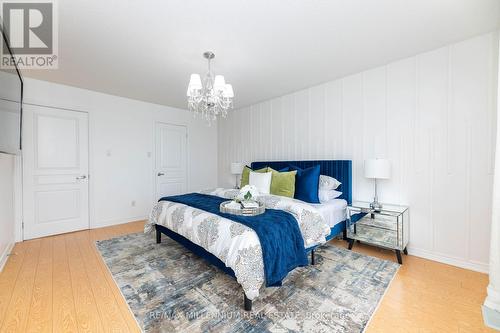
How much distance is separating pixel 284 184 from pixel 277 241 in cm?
134

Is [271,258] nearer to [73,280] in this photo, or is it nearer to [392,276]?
[392,276]

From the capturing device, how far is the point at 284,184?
3.08m

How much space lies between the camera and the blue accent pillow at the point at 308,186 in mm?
2922

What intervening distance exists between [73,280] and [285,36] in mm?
3283

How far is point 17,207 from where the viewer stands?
3244 millimetres

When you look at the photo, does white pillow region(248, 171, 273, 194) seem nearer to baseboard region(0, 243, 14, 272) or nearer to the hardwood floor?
the hardwood floor

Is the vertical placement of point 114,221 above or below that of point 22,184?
below

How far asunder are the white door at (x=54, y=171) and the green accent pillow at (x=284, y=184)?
337 centimetres

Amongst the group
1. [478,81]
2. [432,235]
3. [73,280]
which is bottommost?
[73,280]

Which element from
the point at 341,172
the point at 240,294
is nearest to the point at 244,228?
the point at 240,294

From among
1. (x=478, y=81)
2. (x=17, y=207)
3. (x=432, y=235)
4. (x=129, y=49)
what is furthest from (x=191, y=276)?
(x=478, y=81)

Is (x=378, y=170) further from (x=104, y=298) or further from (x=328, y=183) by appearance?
(x=104, y=298)

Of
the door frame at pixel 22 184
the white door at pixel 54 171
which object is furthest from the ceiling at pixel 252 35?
the white door at pixel 54 171

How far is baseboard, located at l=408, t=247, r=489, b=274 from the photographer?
2262mm
